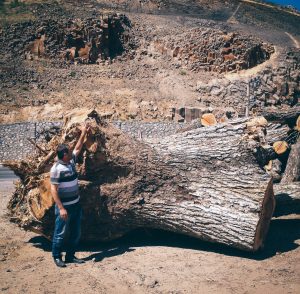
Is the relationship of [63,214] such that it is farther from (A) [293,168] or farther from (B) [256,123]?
(A) [293,168]

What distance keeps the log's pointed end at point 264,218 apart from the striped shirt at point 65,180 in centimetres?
260

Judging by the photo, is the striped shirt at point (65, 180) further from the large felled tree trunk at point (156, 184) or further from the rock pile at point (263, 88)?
the rock pile at point (263, 88)

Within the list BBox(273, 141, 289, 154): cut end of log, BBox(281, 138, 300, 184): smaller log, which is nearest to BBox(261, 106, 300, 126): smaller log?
BBox(273, 141, 289, 154): cut end of log

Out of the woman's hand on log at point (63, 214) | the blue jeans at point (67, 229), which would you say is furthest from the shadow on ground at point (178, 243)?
the woman's hand on log at point (63, 214)

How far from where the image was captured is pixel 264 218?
18.6ft

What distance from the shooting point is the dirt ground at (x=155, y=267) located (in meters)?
4.69

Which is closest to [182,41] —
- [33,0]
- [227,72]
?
[227,72]

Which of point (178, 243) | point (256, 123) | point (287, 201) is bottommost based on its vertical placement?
point (178, 243)

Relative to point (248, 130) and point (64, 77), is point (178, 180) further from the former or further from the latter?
point (64, 77)

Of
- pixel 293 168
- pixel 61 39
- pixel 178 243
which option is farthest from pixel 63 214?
pixel 61 39

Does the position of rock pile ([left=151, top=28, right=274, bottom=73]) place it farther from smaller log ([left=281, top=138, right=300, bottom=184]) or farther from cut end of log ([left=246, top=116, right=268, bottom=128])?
cut end of log ([left=246, top=116, right=268, bottom=128])

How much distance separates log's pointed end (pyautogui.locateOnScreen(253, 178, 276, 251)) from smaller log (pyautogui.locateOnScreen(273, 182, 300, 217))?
0.87 meters

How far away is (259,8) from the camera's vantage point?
1859 inches

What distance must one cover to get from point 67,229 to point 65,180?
866 millimetres
